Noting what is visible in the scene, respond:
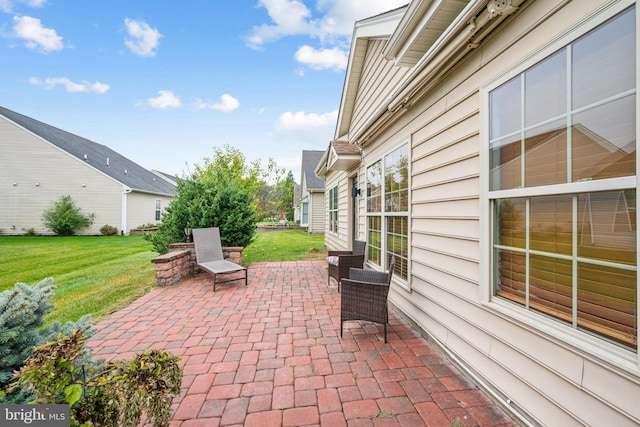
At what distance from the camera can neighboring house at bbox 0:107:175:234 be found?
15359mm

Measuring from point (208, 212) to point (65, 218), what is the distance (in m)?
13.7

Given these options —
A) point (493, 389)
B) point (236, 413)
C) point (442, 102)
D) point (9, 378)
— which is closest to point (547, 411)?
point (493, 389)

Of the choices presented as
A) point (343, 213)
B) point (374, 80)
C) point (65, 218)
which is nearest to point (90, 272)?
point (343, 213)

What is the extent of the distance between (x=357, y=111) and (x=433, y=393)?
6347 mm

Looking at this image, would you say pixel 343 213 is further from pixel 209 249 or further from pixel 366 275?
pixel 366 275

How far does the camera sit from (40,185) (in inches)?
612

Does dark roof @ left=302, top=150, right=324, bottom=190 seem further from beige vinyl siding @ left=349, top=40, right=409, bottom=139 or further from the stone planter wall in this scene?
the stone planter wall

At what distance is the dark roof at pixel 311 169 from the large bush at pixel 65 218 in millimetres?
13223

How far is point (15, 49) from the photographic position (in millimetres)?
13141

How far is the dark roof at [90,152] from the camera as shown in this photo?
52.5 ft

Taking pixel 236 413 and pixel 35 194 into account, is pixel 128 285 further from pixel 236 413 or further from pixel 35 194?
pixel 35 194

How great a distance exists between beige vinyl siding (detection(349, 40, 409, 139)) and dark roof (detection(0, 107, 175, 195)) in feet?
38.7

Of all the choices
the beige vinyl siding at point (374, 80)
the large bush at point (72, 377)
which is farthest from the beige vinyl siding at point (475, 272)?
the large bush at point (72, 377)

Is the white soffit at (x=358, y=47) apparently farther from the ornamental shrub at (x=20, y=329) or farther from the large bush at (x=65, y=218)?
the large bush at (x=65, y=218)
